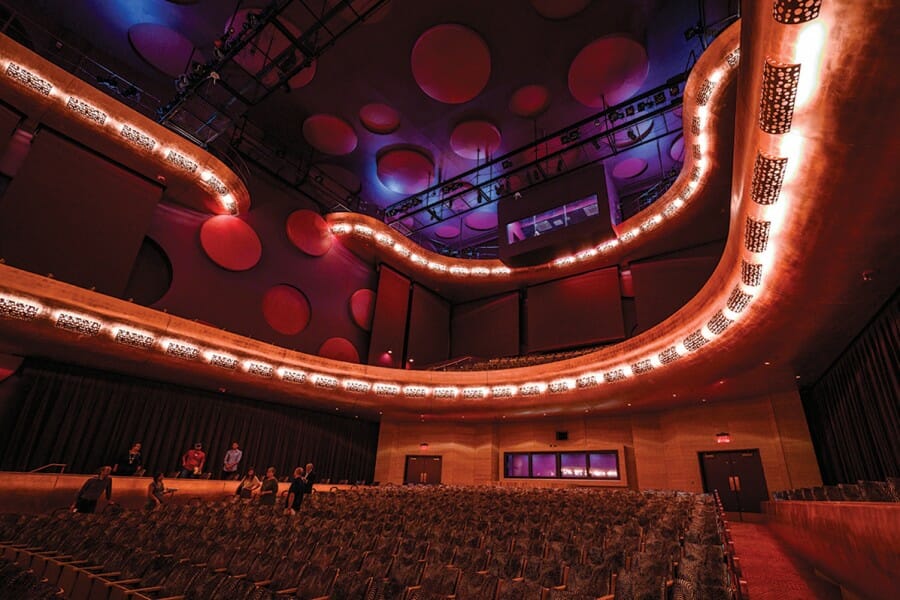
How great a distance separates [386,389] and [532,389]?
4.50 metres

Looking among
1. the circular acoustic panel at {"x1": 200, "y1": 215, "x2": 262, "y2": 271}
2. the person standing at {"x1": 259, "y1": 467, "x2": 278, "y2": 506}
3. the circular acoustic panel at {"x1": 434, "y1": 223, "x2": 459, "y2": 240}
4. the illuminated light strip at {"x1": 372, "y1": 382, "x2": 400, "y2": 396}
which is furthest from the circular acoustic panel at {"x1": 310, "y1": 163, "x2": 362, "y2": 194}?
the person standing at {"x1": 259, "y1": 467, "x2": 278, "y2": 506}

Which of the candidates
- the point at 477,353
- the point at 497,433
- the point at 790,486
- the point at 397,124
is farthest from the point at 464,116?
the point at 790,486

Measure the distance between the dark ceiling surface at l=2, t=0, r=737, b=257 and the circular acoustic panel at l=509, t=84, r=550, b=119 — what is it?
59 mm

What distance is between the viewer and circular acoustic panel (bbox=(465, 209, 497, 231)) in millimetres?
18364

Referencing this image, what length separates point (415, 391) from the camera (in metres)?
14.5

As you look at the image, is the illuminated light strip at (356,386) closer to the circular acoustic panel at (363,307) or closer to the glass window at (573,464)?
the circular acoustic panel at (363,307)

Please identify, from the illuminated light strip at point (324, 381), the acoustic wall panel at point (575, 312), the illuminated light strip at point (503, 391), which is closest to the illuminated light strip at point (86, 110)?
the illuminated light strip at point (324, 381)

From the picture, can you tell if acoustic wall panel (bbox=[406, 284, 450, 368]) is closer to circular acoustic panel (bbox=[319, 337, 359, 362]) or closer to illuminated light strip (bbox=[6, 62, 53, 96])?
circular acoustic panel (bbox=[319, 337, 359, 362])

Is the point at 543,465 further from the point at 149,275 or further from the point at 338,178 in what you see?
the point at 149,275

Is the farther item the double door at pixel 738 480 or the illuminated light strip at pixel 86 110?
the double door at pixel 738 480

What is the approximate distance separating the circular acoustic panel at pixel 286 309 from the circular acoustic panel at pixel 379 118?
5.66 m

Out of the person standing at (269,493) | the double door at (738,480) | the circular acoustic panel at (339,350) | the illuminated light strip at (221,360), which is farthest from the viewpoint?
the circular acoustic panel at (339,350)

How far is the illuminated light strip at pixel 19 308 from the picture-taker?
8250mm

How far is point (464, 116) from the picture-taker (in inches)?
534
